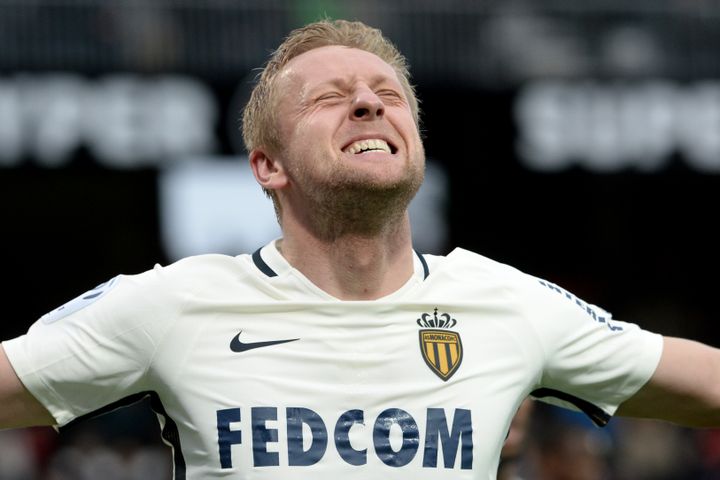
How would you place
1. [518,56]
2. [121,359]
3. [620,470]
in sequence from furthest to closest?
[620,470] → [518,56] → [121,359]

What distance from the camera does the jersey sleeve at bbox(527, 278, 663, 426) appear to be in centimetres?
356

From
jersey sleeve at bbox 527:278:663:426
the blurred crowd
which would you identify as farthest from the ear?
the blurred crowd

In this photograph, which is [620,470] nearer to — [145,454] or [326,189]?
[145,454]

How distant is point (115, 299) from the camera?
3.42 metres

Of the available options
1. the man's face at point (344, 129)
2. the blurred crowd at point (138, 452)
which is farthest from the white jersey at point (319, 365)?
the blurred crowd at point (138, 452)

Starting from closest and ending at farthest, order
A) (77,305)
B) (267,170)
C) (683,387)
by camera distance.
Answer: (77,305) → (683,387) → (267,170)

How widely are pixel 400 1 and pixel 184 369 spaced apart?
8.28 m

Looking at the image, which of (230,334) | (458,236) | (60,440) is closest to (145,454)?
(60,440)

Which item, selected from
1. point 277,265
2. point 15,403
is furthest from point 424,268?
point 15,403

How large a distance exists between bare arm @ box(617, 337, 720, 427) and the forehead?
107 centimetres

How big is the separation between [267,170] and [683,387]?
49.9 inches

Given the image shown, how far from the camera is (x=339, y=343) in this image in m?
3.48

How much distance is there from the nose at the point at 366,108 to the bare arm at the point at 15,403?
108 cm

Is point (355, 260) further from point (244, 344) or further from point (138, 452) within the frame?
point (138, 452)
